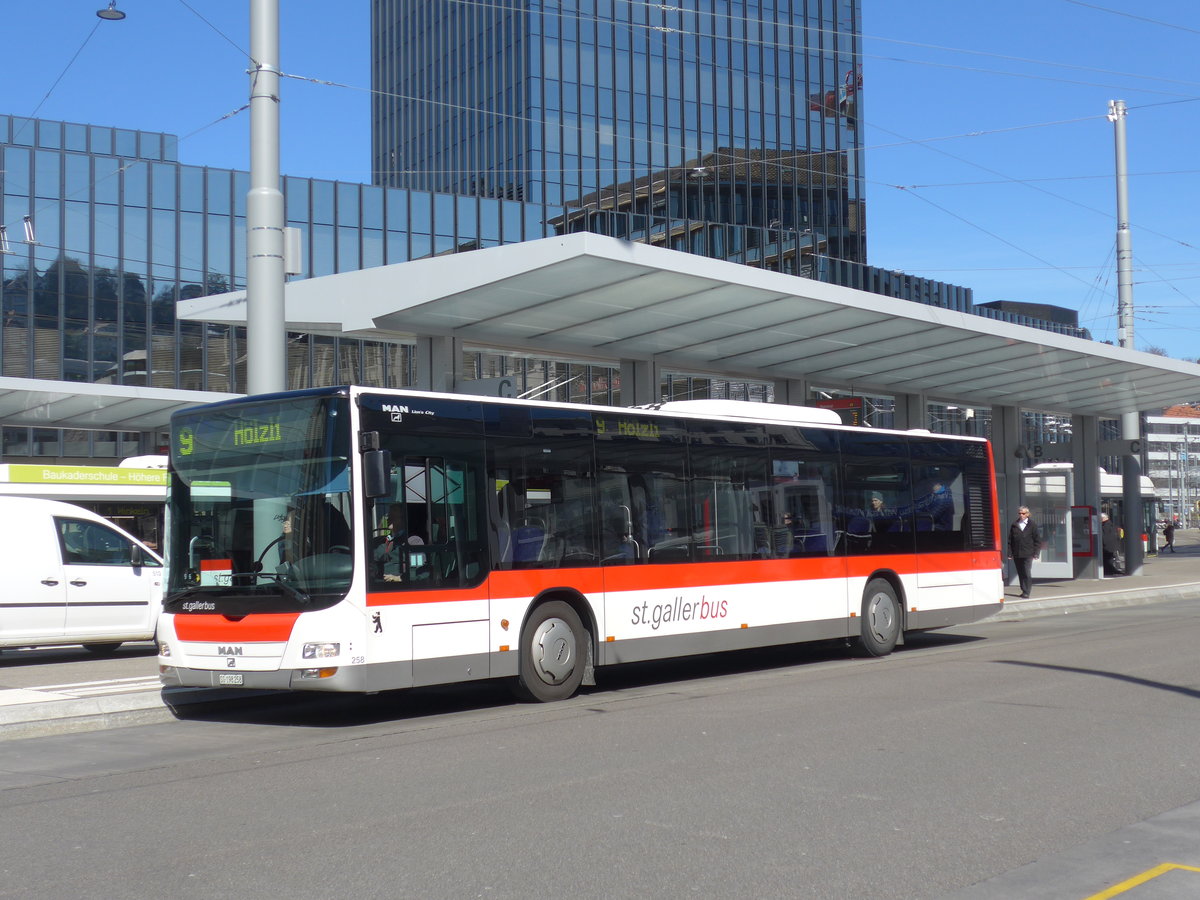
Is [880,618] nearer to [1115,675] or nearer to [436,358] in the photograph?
[1115,675]

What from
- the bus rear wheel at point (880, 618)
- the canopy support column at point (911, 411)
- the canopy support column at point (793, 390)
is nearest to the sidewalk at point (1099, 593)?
the canopy support column at point (911, 411)

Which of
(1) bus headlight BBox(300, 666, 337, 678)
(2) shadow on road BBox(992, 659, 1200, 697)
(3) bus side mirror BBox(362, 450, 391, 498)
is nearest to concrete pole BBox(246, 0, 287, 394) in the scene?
(3) bus side mirror BBox(362, 450, 391, 498)

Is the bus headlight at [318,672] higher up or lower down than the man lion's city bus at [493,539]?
lower down

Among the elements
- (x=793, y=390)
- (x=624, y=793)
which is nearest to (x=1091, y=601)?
(x=793, y=390)

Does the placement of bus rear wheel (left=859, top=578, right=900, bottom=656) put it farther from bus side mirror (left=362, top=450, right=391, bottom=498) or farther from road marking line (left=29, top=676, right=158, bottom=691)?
road marking line (left=29, top=676, right=158, bottom=691)

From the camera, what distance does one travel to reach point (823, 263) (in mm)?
62531

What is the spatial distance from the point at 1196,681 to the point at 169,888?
10224 millimetres

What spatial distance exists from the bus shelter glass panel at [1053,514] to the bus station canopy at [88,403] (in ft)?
62.1

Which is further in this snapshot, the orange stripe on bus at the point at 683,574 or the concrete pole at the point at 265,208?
the concrete pole at the point at 265,208

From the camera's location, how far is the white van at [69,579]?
50.5 ft

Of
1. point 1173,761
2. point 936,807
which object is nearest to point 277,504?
point 936,807

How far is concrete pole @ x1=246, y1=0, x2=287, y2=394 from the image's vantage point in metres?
13.3

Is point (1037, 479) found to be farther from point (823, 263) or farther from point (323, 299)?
point (823, 263)

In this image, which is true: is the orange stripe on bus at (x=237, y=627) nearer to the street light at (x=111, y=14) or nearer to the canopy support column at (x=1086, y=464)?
the street light at (x=111, y=14)
